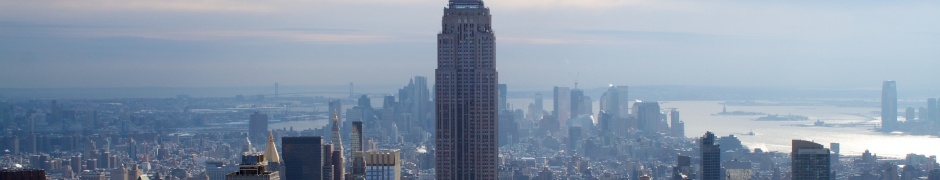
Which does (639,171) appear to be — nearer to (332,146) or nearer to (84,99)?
(332,146)

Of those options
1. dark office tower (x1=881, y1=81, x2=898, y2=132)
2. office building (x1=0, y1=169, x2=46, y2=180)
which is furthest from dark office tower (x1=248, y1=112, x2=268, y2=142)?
dark office tower (x1=881, y1=81, x2=898, y2=132)

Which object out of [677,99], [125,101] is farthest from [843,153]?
[125,101]

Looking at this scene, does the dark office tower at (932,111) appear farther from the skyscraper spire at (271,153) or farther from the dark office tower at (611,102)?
the skyscraper spire at (271,153)

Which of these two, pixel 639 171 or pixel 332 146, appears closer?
pixel 332 146

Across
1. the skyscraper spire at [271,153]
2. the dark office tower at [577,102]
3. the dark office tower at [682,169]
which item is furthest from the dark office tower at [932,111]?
the skyscraper spire at [271,153]

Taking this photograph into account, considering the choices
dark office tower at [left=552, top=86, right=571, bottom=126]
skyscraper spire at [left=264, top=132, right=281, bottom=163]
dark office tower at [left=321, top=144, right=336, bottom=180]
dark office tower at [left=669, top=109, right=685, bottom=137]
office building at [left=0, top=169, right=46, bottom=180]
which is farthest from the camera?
dark office tower at [left=669, top=109, right=685, bottom=137]

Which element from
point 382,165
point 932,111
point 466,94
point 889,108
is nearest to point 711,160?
point 889,108

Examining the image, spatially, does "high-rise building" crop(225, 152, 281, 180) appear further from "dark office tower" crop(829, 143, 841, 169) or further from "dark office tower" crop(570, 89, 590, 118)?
"dark office tower" crop(570, 89, 590, 118)
